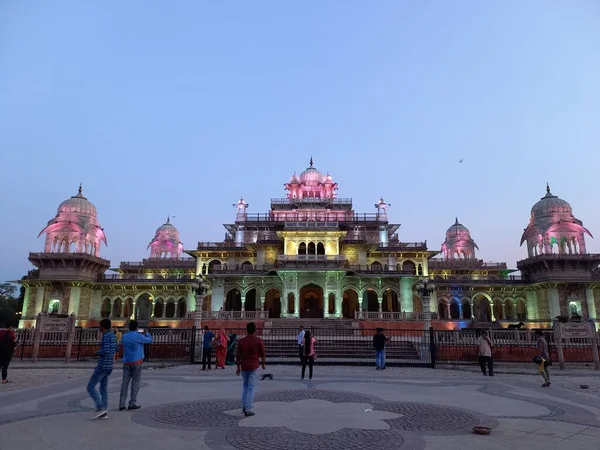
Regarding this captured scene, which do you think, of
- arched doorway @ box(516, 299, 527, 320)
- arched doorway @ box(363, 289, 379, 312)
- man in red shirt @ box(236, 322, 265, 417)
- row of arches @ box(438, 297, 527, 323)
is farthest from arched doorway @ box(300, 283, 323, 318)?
man in red shirt @ box(236, 322, 265, 417)

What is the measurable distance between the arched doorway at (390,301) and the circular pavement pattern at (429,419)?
37.6 meters

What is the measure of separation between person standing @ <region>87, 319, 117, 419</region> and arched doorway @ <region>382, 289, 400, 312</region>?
4009 centimetres

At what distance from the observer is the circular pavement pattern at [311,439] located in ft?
A: 18.9

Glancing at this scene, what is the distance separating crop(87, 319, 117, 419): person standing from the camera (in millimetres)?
7524

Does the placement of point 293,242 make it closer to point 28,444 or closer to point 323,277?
point 323,277

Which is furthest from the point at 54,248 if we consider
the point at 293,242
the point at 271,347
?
the point at 271,347

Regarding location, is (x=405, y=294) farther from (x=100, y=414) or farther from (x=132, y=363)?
(x=100, y=414)

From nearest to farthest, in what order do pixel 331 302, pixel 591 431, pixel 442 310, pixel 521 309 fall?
pixel 591 431 < pixel 331 302 < pixel 521 309 < pixel 442 310

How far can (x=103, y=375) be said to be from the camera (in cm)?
777

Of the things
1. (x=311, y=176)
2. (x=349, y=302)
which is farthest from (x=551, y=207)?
(x=311, y=176)

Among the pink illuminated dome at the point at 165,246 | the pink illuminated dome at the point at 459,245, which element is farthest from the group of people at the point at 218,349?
the pink illuminated dome at the point at 459,245

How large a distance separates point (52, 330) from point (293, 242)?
26.6 m

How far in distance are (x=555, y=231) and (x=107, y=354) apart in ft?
159

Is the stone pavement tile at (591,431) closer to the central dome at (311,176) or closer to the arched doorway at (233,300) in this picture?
the arched doorway at (233,300)
